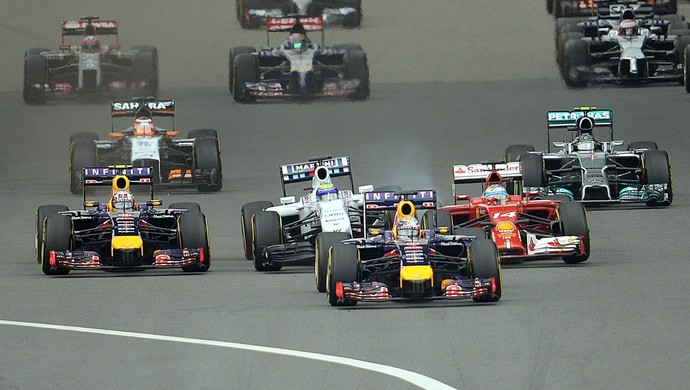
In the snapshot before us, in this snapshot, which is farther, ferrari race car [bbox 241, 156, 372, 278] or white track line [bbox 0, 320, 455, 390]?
ferrari race car [bbox 241, 156, 372, 278]

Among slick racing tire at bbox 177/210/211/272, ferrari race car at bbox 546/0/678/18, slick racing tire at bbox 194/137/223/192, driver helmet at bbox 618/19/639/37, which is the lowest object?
slick racing tire at bbox 177/210/211/272

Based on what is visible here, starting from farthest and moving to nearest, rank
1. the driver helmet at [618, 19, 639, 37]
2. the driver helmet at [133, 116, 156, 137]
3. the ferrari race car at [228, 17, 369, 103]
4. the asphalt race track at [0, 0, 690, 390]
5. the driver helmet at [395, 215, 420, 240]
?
the driver helmet at [618, 19, 639, 37], the ferrari race car at [228, 17, 369, 103], the driver helmet at [133, 116, 156, 137], the driver helmet at [395, 215, 420, 240], the asphalt race track at [0, 0, 690, 390]

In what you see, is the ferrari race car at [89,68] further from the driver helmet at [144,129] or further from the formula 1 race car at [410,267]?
the formula 1 race car at [410,267]

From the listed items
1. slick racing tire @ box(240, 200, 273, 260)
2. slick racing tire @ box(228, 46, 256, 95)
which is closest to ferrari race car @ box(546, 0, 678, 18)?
slick racing tire @ box(228, 46, 256, 95)

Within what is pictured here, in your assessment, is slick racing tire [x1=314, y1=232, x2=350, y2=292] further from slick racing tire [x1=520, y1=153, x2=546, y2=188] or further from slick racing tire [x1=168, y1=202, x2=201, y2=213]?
slick racing tire [x1=520, y1=153, x2=546, y2=188]

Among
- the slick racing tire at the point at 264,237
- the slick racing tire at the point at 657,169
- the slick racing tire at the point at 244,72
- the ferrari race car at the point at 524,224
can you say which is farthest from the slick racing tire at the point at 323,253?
the slick racing tire at the point at 244,72

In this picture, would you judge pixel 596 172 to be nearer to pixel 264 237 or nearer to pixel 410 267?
pixel 264 237

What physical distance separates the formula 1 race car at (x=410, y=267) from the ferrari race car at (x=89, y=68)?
2679cm

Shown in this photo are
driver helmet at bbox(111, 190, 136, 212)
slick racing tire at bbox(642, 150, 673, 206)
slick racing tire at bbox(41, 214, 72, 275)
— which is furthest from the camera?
slick racing tire at bbox(642, 150, 673, 206)

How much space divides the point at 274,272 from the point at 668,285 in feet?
20.0

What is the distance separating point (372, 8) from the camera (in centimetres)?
6456

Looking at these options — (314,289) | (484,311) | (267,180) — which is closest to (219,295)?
(314,289)

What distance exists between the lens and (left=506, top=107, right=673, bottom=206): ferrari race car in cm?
3469

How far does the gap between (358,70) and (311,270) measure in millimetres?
22677
